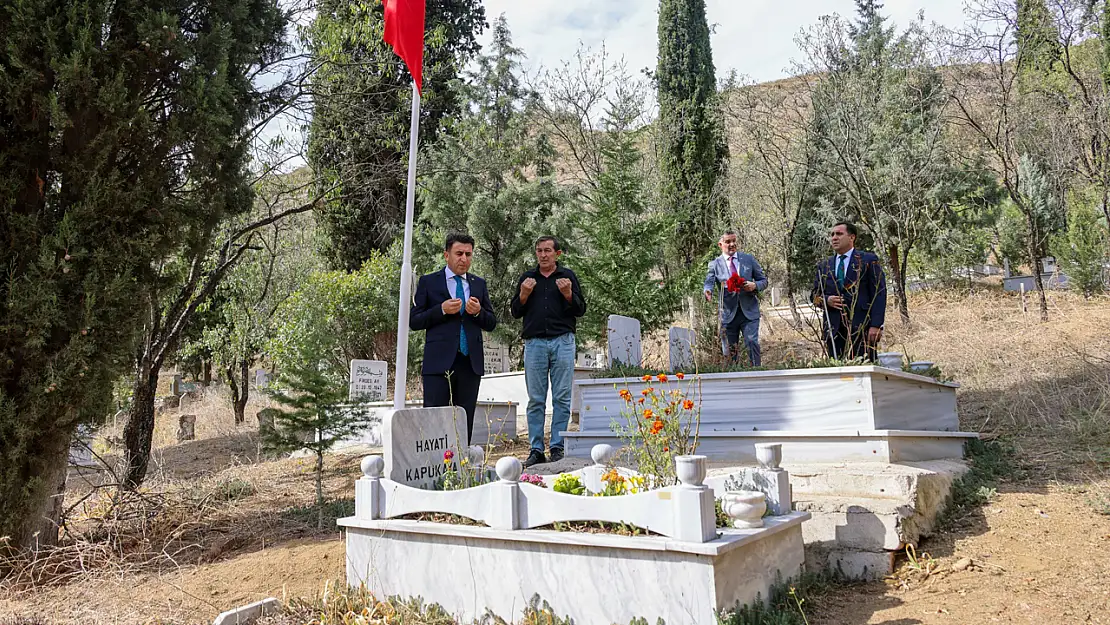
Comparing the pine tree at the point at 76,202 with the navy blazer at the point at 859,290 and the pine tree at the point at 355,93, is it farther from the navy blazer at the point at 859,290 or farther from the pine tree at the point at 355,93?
the navy blazer at the point at 859,290

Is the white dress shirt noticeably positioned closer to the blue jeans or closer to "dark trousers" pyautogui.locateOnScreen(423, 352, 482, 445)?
"dark trousers" pyautogui.locateOnScreen(423, 352, 482, 445)

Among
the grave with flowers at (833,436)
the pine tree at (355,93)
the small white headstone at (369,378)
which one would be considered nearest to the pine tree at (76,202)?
the pine tree at (355,93)

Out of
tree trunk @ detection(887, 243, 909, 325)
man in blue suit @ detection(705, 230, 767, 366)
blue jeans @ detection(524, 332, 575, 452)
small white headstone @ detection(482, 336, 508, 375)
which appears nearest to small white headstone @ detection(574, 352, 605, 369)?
small white headstone @ detection(482, 336, 508, 375)

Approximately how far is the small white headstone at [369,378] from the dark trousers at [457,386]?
6168 mm

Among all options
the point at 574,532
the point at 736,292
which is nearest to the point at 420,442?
the point at 574,532

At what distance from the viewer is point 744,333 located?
7.20m

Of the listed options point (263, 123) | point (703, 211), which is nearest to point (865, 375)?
point (263, 123)

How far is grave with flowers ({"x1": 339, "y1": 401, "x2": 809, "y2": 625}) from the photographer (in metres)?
3.09

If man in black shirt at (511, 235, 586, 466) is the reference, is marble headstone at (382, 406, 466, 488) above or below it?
below

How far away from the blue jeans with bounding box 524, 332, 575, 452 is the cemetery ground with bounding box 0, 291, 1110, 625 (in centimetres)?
173

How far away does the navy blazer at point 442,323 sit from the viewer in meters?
5.26

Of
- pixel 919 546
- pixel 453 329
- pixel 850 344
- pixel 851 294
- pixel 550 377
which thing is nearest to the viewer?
pixel 919 546

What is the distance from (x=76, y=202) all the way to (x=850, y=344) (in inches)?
228

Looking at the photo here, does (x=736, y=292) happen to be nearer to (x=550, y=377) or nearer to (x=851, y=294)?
(x=851, y=294)
